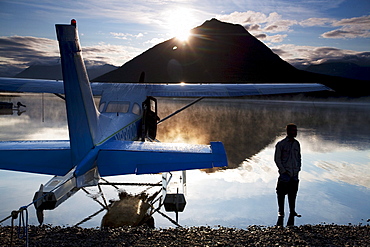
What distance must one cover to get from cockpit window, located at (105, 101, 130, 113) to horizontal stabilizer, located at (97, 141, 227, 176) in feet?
8.64

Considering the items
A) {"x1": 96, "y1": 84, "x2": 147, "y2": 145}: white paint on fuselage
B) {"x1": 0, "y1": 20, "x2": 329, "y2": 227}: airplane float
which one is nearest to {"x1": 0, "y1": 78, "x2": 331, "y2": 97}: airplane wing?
{"x1": 96, "y1": 84, "x2": 147, "y2": 145}: white paint on fuselage

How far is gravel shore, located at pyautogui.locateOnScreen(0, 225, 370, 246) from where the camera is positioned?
373cm

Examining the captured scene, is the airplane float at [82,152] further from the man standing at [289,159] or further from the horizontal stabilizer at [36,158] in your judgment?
the man standing at [289,159]

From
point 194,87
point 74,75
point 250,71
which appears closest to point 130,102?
point 194,87

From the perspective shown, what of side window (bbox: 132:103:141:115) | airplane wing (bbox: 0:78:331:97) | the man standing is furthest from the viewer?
airplane wing (bbox: 0:78:331:97)

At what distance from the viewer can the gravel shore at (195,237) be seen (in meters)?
3.73

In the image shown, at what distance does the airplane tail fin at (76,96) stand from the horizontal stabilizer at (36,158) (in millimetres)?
231

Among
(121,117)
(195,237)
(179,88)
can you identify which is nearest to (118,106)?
(121,117)

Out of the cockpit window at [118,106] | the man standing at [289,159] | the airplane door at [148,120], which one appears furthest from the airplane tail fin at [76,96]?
the airplane door at [148,120]

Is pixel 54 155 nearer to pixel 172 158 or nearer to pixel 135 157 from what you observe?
pixel 135 157

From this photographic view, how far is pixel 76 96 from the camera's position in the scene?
411cm

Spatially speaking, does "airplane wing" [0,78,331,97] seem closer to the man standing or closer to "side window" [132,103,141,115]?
"side window" [132,103,141,115]

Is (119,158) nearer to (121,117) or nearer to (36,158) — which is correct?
(36,158)

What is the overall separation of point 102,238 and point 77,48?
8.02ft
